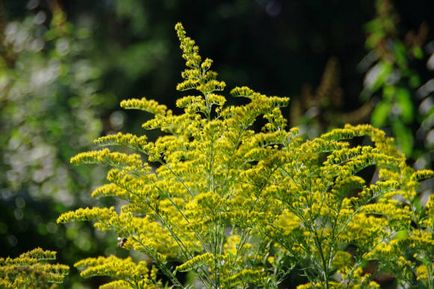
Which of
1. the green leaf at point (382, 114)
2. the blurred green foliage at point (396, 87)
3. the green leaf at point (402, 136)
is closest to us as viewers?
the green leaf at point (402, 136)

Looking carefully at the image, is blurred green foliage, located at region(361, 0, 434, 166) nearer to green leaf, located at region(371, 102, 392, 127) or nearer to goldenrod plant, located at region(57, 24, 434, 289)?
green leaf, located at region(371, 102, 392, 127)

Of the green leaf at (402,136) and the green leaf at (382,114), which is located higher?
the green leaf at (382,114)

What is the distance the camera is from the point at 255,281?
11.1ft

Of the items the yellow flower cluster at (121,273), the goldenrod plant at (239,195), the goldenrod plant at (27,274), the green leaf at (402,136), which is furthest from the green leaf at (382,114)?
the goldenrod plant at (27,274)

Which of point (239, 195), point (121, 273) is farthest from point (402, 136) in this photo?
point (121, 273)

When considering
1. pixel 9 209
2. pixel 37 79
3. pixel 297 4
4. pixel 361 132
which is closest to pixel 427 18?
pixel 297 4

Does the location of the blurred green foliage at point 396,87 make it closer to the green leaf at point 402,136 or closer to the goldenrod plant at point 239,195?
the green leaf at point 402,136

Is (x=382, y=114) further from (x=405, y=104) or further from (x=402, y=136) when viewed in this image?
(x=402, y=136)

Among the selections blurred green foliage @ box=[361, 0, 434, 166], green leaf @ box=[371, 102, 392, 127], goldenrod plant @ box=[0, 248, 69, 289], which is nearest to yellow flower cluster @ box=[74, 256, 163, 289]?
goldenrod plant @ box=[0, 248, 69, 289]

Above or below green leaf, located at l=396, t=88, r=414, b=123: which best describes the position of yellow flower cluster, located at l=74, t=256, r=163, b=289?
below

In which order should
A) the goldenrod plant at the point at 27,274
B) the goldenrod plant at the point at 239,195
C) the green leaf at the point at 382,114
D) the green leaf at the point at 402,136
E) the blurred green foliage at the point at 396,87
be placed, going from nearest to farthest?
the goldenrod plant at the point at 27,274
the goldenrod plant at the point at 239,195
the green leaf at the point at 402,136
the blurred green foliage at the point at 396,87
the green leaf at the point at 382,114

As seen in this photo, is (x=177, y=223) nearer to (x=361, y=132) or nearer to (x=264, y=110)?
(x=264, y=110)

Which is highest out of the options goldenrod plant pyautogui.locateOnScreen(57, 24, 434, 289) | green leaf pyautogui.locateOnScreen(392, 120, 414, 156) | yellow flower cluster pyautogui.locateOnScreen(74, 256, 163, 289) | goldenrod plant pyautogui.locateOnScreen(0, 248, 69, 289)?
green leaf pyautogui.locateOnScreen(392, 120, 414, 156)

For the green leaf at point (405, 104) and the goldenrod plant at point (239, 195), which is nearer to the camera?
the goldenrod plant at point (239, 195)
